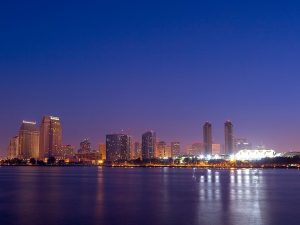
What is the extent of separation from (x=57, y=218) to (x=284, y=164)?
574ft

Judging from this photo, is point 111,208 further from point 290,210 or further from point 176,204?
point 290,210

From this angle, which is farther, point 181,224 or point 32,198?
point 32,198

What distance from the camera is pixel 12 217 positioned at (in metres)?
29.8

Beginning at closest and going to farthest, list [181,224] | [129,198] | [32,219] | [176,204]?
[181,224]
[32,219]
[176,204]
[129,198]

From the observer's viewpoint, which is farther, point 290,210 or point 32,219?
point 290,210

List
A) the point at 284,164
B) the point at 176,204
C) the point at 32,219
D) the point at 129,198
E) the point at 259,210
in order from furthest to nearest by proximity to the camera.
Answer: the point at 284,164 < the point at 129,198 < the point at 176,204 < the point at 259,210 < the point at 32,219

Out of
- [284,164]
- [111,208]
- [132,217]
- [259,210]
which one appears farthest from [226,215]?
[284,164]

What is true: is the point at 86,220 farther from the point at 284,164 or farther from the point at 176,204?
the point at 284,164

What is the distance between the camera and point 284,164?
193250 mm

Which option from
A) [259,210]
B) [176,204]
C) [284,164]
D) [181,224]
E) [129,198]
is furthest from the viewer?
[284,164]

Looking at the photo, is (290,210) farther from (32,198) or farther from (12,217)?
(32,198)

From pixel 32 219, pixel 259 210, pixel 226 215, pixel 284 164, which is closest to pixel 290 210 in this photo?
pixel 259 210

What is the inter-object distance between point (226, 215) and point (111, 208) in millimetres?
8024

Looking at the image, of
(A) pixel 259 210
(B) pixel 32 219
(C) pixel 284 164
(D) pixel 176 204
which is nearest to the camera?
(B) pixel 32 219
